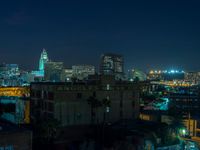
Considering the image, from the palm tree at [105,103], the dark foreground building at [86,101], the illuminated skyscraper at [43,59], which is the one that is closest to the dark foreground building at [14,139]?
the dark foreground building at [86,101]

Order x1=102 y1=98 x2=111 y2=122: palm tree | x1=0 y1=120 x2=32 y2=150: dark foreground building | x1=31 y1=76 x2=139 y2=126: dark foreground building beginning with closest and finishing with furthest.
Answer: x1=0 y1=120 x2=32 y2=150: dark foreground building, x1=31 y1=76 x2=139 y2=126: dark foreground building, x1=102 y1=98 x2=111 y2=122: palm tree

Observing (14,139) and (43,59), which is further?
(43,59)

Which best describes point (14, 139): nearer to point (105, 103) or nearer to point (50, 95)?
point (50, 95)

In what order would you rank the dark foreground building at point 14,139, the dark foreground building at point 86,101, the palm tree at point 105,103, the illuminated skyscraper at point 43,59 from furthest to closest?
the illuminated skyscraper at point 43,59 → the palm tree at point 105,103 → the dark foreground building at point 86,101 → the dark foreground building at point 14,139

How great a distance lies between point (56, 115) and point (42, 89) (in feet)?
18.0

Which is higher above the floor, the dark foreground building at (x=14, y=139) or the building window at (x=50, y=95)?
the building window at (x=50, y=95)

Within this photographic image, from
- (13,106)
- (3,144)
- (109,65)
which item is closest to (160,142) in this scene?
(3,144)

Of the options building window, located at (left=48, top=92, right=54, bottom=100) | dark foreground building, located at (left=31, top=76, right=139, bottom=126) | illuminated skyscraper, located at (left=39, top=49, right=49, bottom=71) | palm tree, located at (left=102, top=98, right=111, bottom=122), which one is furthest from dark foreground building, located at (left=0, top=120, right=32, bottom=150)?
illuminated skyscraper, located at (left=39, top=49, right=49, bottom=71)

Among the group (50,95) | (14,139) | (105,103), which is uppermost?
(50,95)

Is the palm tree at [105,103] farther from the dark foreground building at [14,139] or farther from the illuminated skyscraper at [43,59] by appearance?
the illuminated skyscraper at [43,59]

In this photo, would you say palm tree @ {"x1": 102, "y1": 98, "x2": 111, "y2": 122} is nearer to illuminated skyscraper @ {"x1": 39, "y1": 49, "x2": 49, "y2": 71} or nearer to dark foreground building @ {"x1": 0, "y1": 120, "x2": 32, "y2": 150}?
dark foreground building @ {"x1": 0, "y1": 120, "x2": 32, "y2": 150}

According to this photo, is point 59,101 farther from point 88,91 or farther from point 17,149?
point 17,149

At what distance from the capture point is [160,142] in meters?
36.9

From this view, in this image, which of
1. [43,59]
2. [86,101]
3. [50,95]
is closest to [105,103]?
[86,101]
